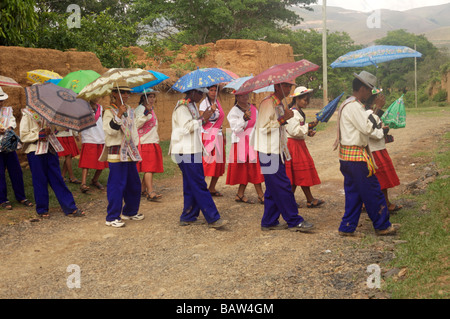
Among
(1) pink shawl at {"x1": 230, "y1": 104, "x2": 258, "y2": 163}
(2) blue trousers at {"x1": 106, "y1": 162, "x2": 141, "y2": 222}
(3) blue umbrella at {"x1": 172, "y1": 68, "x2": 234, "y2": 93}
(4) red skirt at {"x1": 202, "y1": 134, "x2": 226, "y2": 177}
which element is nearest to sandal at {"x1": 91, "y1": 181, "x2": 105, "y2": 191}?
(4) red skirt at {"x1": 202, "y1": 134, "x2": 226, "y2": 177}

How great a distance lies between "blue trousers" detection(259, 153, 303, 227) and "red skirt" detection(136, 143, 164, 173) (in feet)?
9.02

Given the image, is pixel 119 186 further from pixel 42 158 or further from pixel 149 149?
pixel 149 149

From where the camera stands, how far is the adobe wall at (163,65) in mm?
9297

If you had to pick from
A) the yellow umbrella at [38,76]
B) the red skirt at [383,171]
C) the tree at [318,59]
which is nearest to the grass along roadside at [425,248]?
the red skirt at [383,171]

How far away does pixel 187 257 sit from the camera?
18.1ft

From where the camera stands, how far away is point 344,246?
5.50 m

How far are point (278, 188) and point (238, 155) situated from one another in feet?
6.77

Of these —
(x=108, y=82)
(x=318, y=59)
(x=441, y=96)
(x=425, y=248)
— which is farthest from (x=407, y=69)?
(x=425, y=248)

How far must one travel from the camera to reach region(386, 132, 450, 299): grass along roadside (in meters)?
4.18

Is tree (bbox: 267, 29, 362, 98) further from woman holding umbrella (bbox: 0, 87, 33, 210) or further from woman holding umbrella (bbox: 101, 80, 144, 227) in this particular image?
woman holding umbrella (bbox: 101, 80, 144, 227)

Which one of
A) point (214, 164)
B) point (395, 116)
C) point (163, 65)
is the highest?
point (163, 65)

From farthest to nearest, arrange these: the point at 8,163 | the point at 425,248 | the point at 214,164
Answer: the point at 214,164 → the point at 8,163 → the point at 425,248

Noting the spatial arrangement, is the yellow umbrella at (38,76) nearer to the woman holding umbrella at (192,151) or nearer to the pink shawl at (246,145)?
the woman holding umbrella at (192,151)

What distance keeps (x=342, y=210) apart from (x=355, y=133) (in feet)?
6.36
